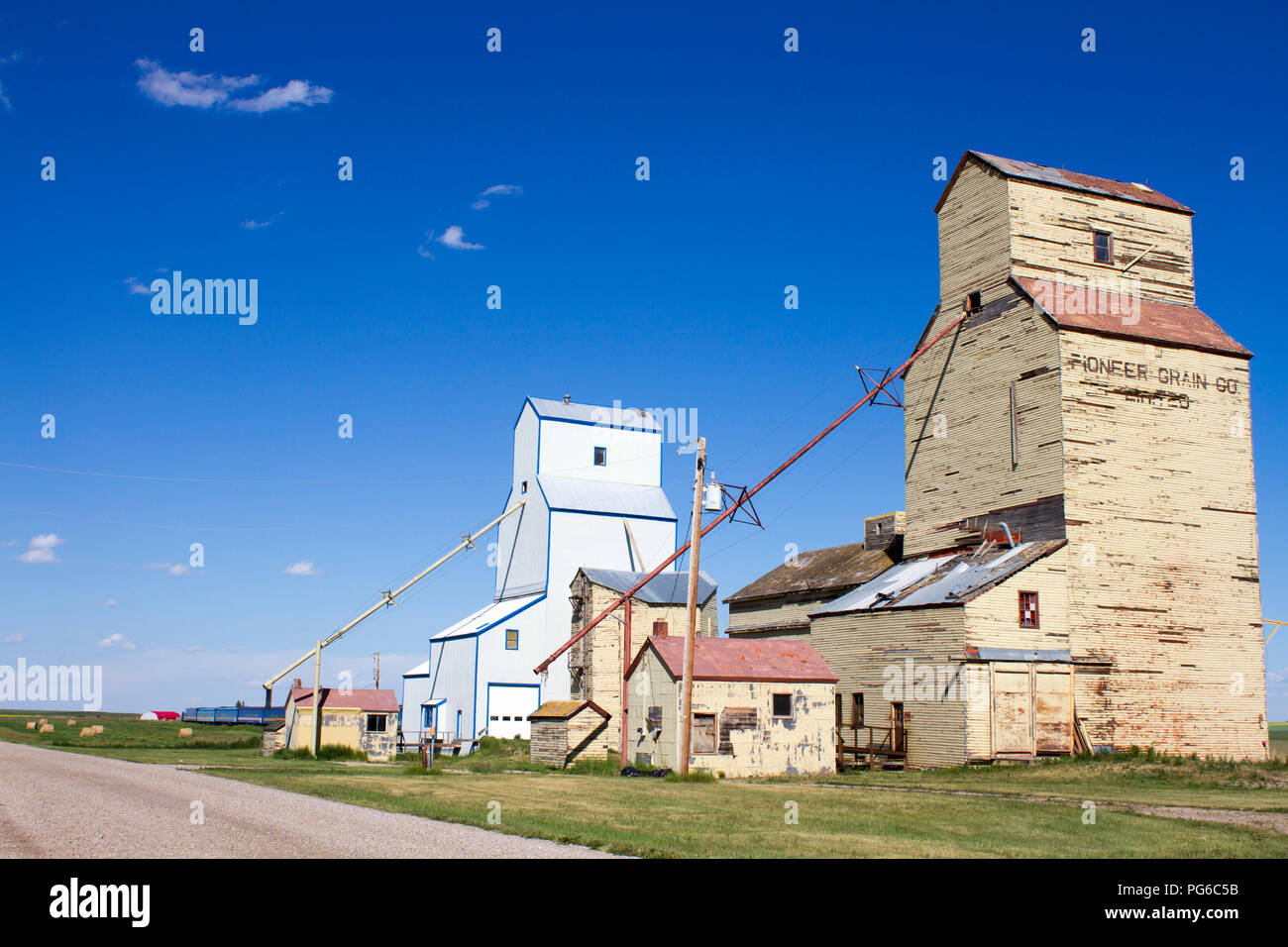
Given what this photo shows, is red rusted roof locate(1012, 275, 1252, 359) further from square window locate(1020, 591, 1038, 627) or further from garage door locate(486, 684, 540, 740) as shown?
garage door locate(486, 684, 540, 740)

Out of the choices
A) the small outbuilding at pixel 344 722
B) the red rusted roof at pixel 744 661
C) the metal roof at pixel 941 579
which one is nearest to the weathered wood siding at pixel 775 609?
the metal roof at pixel 941 579

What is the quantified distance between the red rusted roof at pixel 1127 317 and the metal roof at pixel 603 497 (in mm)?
25971

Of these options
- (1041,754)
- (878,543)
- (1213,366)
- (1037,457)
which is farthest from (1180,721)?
(878,543)

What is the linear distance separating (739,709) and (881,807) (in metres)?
12.4

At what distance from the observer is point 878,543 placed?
49.6 m

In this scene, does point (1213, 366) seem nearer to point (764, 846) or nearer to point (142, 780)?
point (764, 846)

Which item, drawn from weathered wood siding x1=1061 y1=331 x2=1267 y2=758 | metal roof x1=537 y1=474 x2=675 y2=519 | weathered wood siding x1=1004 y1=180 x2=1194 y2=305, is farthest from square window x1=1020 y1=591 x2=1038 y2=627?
metal roof x1=537 y1=474 x2=675 y2=519

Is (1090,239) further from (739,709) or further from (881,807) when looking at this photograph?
(881,807)

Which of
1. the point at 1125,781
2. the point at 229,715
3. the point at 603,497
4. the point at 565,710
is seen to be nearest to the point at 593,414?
the point at 603,497

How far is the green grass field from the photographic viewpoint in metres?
14.0

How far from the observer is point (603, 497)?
58.1m
